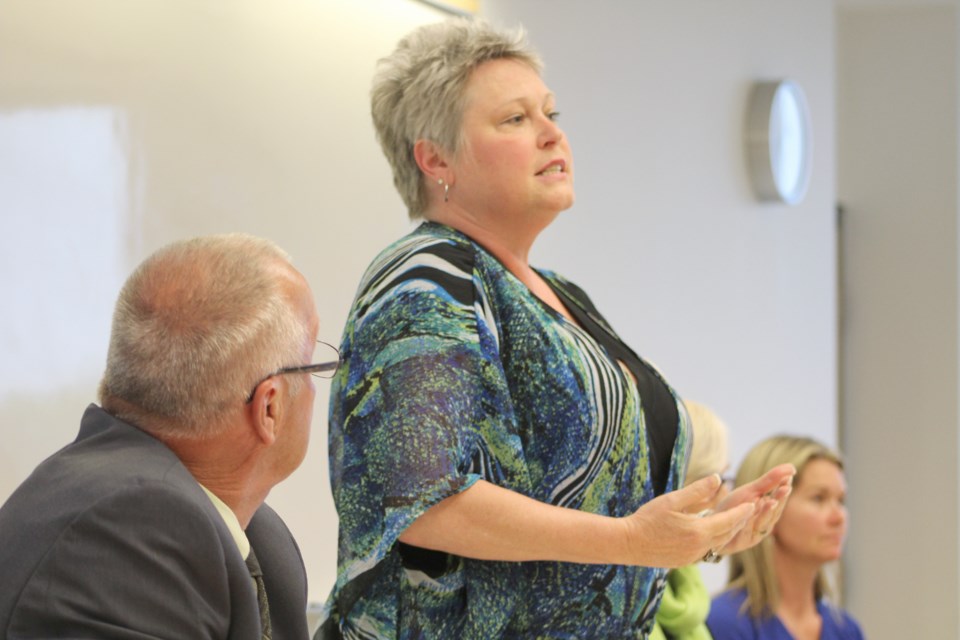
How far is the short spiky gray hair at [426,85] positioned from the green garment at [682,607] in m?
0.95

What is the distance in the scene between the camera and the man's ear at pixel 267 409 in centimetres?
122

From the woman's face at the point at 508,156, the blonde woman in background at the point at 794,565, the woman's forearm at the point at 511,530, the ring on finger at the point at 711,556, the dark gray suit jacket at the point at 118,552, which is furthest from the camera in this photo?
the blonde woman in background at the point at 794,565

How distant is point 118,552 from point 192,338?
0.68ft

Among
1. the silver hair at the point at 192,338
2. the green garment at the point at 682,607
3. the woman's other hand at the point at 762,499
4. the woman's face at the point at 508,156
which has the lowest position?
the green garment at the point at 682,607

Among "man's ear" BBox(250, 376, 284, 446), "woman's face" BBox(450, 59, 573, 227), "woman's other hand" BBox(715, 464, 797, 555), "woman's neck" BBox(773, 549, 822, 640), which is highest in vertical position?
"woman's face" BBox(450, 59, 573, 227)

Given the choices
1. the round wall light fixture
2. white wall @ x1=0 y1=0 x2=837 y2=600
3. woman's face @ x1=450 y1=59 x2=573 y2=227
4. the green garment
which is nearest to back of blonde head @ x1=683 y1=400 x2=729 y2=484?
the green garment

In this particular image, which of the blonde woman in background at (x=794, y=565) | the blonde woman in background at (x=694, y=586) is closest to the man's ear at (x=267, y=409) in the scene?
the blonde woman in background at (x=694, y=586)

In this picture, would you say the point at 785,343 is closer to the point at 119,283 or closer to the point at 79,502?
the point at 119,283

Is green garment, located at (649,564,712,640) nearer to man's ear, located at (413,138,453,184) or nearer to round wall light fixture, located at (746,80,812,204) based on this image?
man's ear, located at (413,138,453,184)

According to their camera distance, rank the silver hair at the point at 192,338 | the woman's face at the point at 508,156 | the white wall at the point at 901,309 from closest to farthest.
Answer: the silver hair at the point at 192,338 → the woman's face at the point at 508,156 → the white wall at the point at 901,309

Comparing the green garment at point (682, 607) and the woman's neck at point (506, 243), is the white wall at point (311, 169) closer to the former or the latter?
the woman's neck at point (506, 243)

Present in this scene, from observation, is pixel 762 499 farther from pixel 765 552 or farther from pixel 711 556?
pixel 765 552

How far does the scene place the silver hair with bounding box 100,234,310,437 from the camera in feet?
3.88

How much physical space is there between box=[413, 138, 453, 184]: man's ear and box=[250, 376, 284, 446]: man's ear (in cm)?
65
